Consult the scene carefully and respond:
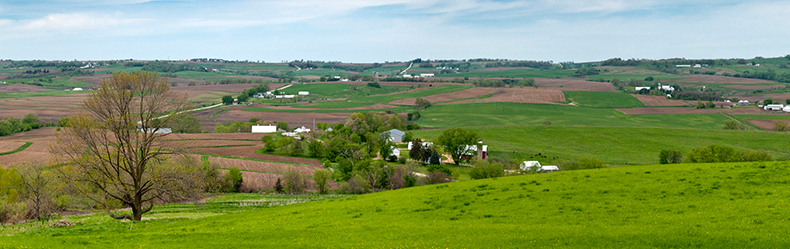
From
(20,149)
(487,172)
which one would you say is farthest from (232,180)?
(20,149)

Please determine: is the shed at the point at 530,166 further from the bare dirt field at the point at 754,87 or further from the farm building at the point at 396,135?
the bare dirt field at the point at 754,87

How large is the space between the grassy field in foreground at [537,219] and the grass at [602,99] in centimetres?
12261

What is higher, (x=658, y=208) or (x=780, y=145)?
(x=658, y=208)

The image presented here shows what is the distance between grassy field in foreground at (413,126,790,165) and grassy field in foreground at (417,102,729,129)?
54.4 feet

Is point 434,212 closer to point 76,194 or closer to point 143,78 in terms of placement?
point 143,78

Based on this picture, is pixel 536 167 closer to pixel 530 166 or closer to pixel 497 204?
pixel 530 166

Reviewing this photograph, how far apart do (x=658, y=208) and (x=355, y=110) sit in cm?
11681

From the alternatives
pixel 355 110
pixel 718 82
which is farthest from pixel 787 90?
pixel 355 110

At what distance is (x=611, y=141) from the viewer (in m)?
82.4

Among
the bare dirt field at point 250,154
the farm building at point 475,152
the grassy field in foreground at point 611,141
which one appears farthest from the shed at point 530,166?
A: the bare dirt field at point 250,154

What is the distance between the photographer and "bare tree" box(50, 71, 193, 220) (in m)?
23.5

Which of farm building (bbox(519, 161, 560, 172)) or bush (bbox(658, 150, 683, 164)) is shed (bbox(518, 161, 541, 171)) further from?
bush (bbox(658, 150, 683, 164))

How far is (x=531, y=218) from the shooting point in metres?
19.1

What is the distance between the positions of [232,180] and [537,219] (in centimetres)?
4028
